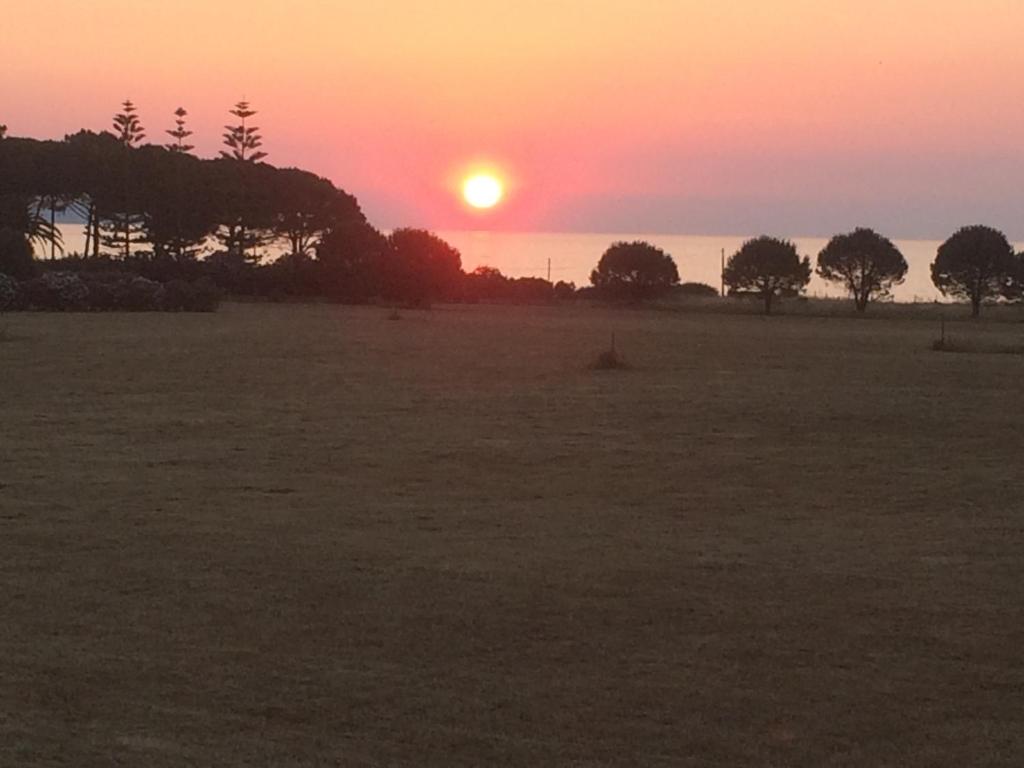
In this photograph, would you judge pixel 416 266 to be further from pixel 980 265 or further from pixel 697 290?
pixel 980 265

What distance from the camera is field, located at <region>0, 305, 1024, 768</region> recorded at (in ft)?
19.5

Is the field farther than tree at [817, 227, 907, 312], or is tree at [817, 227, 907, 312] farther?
tree at [817, 227, 907, 312]

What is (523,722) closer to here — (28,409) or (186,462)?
(186,462)

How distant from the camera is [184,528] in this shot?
10516mm

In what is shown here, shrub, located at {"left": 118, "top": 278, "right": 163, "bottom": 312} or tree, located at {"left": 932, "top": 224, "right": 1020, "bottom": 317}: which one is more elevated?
tree, located at {"left": 932, "top": 224, "right": 1020, "bottom": 317}

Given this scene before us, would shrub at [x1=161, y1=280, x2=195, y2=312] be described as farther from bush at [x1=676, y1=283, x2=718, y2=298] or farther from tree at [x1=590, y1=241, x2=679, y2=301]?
bush at [x1=676, y1=283, x2=718, y2=298]

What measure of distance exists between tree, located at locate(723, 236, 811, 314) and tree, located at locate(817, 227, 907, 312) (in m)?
2.27

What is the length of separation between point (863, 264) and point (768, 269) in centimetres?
656

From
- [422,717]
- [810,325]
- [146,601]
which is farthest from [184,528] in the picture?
[810,325]

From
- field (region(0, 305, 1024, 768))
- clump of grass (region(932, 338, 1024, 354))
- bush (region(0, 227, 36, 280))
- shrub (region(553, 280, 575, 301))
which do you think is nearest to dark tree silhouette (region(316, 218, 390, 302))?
shrub (region(553, 280, 575, 301))

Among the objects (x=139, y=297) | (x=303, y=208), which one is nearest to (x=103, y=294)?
(x=139, y=297)

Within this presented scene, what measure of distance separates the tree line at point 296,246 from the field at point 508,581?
48553 mm

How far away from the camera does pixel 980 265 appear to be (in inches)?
3071

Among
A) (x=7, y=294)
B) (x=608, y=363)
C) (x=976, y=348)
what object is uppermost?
(x=7, y=294)
